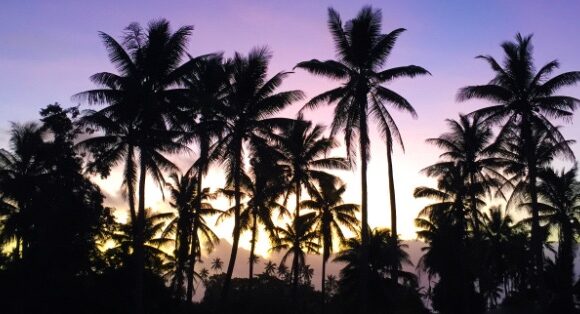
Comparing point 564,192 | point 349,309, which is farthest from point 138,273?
point 564,192

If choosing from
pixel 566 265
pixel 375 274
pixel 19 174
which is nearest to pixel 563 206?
pixel 566 265

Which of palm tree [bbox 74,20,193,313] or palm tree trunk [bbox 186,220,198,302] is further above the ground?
palm tree [bbox 74,20,193,313]

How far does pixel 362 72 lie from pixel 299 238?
1842 centimetres

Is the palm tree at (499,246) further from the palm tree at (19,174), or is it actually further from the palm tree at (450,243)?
the palm tree at (19,174)

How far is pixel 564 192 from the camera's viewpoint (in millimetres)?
35125

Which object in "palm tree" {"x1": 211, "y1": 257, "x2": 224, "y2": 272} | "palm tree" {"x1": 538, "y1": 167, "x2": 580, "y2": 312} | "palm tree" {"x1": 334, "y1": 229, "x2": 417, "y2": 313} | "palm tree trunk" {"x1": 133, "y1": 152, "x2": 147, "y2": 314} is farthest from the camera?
"palm tree" {"x1": 211, "y1": 257, "x2": 224, "y2": 272}

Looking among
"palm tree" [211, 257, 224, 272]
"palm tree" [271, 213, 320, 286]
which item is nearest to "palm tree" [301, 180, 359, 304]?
"palm tree" [271, 213, 320, 286]

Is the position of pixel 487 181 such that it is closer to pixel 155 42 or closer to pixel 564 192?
pixel 564 192

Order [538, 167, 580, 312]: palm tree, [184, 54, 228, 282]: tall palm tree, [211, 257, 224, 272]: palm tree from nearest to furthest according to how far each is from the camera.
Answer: [184, 54, 228, 282]: tall palm tree → [538, 167, 580, 312]: palm tree → [211, 257, 224, 272]: palm tree

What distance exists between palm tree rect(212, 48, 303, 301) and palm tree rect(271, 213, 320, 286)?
12026 millimetres

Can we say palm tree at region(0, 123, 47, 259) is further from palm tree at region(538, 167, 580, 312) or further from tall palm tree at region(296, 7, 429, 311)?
palm tree at region(538, 167, 580, 312)

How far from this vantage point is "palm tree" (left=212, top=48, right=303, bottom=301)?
25.8 metres

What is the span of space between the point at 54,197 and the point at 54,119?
13.4 feet

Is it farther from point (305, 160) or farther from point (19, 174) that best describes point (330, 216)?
point (19, 174)
